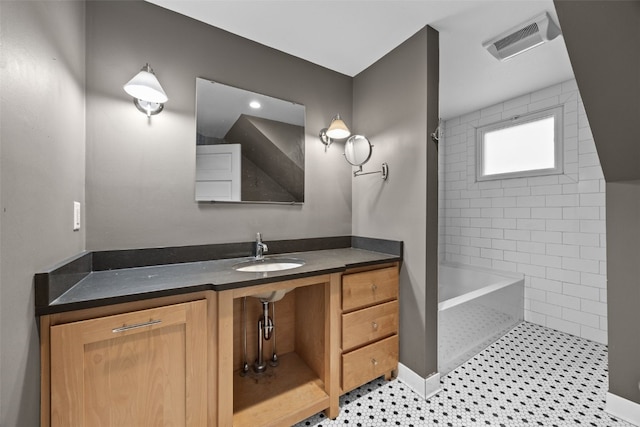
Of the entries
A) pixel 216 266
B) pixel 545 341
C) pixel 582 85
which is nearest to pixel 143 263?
pixel 216 266

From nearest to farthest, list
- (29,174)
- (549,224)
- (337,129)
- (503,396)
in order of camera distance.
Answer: (29,174)
(503,396)
(337,129)
(549,224)

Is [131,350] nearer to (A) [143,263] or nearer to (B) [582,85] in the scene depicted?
(A) [143,263]

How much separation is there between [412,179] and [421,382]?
127cm

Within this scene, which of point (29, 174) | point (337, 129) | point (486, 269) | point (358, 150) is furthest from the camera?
point (486, 269)

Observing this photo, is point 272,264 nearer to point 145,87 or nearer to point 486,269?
point 145,87

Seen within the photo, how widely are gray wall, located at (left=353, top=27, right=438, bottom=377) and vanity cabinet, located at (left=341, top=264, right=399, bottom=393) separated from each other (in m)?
0.12

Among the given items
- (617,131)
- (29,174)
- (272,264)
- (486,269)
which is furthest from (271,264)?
(486,269)

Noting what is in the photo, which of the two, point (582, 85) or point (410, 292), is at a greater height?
point (582, 85)

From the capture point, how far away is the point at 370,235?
203cm

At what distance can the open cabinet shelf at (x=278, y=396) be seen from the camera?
1.29 m

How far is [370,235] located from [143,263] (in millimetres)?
1505

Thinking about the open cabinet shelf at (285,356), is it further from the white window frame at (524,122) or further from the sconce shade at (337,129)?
the white window frame at (524,122)

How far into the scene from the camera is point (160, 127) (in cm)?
147

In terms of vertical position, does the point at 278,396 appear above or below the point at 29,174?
below
